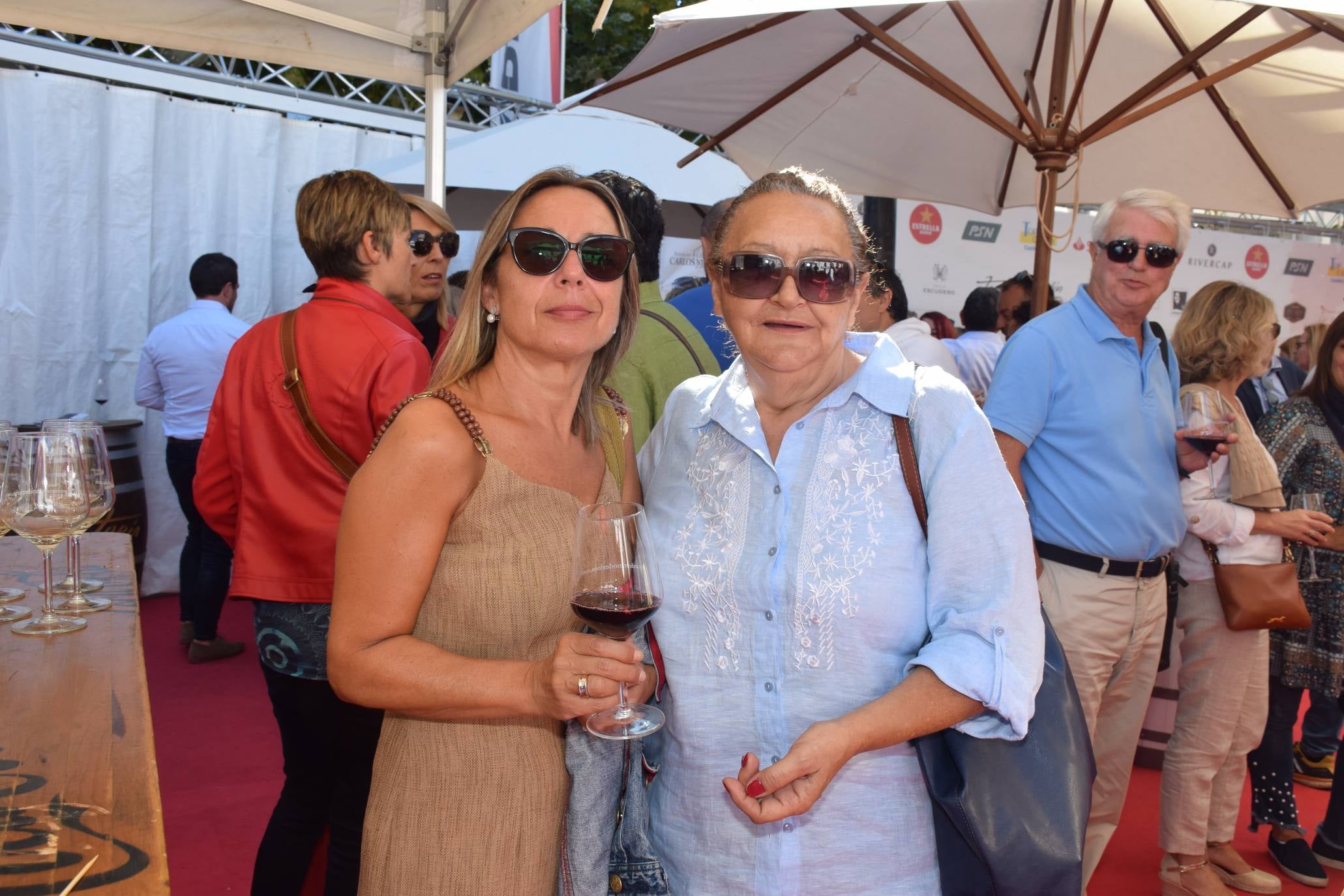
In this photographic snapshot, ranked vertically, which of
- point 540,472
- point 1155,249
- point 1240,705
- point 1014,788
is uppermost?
point 1155,249

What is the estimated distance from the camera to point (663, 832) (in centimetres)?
172

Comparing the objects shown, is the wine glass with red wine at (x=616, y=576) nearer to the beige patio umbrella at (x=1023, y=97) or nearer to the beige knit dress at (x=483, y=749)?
the beige knit dress at (x=483, y=749)

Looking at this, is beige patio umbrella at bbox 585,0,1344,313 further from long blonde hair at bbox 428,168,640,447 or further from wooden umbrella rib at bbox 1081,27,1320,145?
long blonde hair at bbox 428,168,640,447

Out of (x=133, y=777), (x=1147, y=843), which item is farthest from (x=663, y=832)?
(x=1147, y=843)

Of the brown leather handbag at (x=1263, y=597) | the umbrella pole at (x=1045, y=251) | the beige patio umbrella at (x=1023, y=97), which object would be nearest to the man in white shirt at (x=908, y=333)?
the umbrella pole at (x=1045, y=251)

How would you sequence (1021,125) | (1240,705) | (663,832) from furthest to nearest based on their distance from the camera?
(1021,125) < (1240,705) < (663,832)

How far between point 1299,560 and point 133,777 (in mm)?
4200

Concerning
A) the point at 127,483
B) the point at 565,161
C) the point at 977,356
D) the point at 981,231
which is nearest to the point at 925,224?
the point at 981,231

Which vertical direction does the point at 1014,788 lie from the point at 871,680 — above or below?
below

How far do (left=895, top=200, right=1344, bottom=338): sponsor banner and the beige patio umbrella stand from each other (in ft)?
9.42

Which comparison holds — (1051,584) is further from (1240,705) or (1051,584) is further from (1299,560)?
(1299,560)

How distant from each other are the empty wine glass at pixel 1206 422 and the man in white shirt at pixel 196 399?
483 cm

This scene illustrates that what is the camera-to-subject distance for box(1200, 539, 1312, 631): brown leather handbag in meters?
3.38

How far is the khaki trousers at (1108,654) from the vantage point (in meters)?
3.12
